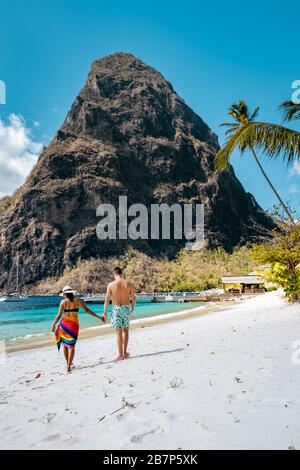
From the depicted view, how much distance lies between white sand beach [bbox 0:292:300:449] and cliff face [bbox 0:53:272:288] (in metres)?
122

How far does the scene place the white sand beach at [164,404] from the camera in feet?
9.95

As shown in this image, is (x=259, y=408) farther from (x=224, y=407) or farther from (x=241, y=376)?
(x=241, y=376)

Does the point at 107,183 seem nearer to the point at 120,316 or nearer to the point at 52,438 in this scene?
the point at 120,316

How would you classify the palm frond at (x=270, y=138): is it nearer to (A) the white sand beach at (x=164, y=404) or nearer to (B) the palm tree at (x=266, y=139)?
(B) the palm tree at (x=266, y=139)

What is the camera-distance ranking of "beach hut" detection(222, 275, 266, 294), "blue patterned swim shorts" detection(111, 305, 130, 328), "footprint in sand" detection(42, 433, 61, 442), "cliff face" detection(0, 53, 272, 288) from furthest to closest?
"cliff face" detection(0, 53, 272, 288) → "beach hut" detection(222, 275, 266, 294) → "blue patterned swim shorts" detection(111, 305, 130, 328) → "footprint in sand" detection(42, 433, 61, 442)

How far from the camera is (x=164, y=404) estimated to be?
3955mm

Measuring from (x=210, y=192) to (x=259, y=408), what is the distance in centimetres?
16543

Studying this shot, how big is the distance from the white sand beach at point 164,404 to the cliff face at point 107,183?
122 meters

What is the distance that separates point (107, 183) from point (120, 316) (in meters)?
139

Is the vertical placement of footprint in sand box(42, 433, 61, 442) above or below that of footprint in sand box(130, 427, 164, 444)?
below

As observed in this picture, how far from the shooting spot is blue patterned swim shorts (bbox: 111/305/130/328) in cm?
745

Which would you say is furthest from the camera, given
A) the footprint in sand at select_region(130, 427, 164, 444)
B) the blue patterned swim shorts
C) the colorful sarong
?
the blue patterned swim shorts

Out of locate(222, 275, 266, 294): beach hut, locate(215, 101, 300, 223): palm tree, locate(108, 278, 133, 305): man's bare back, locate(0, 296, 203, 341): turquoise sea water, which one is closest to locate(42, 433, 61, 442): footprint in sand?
locate(108, 278, 133, 305): man's bare back

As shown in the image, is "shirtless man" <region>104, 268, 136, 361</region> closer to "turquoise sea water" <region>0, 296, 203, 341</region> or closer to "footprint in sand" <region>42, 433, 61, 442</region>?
"footprint in sand" <region>42, 433, 61, 442</region>
